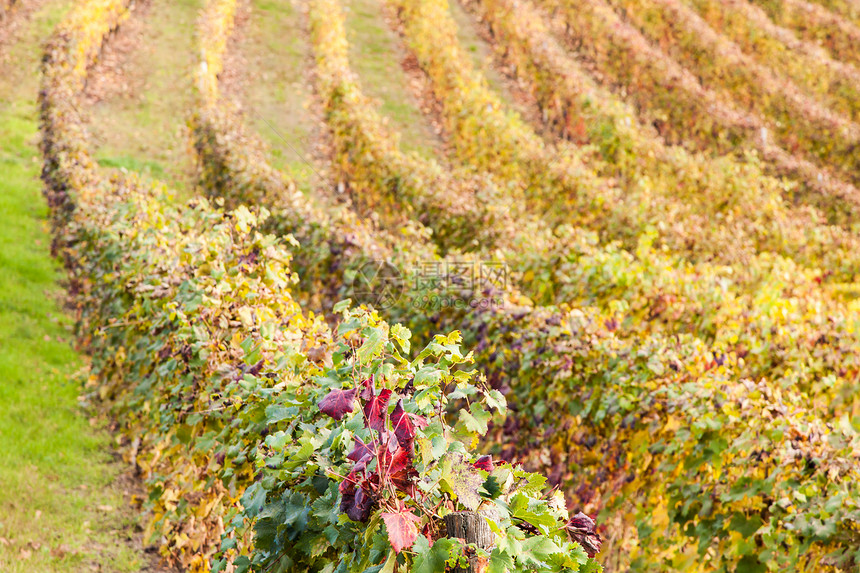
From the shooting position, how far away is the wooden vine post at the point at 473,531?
1.80 meters

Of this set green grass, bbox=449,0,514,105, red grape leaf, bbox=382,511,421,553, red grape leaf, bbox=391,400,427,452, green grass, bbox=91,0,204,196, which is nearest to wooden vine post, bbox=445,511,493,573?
red grape leaf, bbox=382,511,421,553

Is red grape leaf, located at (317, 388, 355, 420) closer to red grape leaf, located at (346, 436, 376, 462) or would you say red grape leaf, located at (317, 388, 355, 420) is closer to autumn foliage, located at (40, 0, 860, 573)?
autumn foliage, located at (40, 0, 860, 573)

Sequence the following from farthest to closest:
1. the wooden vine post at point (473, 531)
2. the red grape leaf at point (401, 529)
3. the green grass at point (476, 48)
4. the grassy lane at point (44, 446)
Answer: the green grass at point (476, 48) → the grassy lane at point (44, 446) → the wooden vine post at point (473, 531) → the red grape leaf at point (401, 529)

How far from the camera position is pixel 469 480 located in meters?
1.84

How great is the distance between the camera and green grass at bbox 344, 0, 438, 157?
51.5 ft

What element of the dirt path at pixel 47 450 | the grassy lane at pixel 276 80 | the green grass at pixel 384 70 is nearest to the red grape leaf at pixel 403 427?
the dirt path at pixel 47 450

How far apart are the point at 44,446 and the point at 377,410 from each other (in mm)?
4297

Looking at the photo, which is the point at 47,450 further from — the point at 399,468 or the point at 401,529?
the point at 401,529

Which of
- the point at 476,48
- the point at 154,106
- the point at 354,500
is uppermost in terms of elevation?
the point at 354,500

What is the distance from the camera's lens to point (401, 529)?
170 cm

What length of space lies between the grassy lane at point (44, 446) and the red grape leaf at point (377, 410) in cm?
315

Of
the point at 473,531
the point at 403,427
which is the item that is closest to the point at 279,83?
the point at 403,427

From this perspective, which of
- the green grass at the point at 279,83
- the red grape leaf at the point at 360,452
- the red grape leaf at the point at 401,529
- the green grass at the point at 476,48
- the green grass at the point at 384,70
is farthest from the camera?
the green grass at the point at 476,48

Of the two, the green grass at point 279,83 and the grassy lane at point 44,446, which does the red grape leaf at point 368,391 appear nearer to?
the grassy lane at point 44,446
